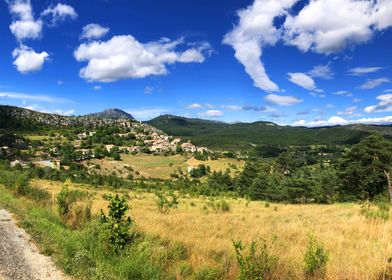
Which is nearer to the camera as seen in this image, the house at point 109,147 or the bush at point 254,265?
the bush at point 254,265

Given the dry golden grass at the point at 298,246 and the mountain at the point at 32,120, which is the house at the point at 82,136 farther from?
the dry golden grass at the point at 298,246

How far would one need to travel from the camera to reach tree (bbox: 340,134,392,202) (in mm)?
41188

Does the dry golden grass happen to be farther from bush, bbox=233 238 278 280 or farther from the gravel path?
the gravel path

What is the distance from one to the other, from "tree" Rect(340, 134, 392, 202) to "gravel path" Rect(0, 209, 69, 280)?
135 feet

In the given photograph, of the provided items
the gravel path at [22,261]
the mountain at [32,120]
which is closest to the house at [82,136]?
the mountain at [32,120]

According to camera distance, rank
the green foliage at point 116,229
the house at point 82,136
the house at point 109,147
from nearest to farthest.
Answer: the green foliage at point 116,229
the house at point 109,147
the house at point 82,136

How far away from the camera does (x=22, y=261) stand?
7152 mm

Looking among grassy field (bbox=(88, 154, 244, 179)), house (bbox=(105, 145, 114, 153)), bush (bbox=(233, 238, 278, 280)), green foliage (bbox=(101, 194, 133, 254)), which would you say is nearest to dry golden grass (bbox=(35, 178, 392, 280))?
bush (bbox=(233, 238, 278, 280))

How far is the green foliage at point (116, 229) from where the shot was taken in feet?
27.4

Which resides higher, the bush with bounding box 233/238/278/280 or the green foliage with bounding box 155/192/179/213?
the bush with bounding box 233/238/278/280

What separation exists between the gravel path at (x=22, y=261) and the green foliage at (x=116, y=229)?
145 centimetres

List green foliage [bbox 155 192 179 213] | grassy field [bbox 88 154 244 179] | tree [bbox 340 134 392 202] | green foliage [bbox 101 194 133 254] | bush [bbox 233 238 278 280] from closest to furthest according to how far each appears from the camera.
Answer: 1. bush [bbox 233 238 278 280]
2. green foliage [bbox 101 194 133 254]
3. green foliage [bbox 155 192 179 213]
4. tree [bbox 340 134 392 202]
5. grassy field [bbox 88 154 244 179]

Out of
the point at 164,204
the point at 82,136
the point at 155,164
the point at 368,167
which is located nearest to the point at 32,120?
the point at 82,136

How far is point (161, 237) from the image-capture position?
30.7 ft
